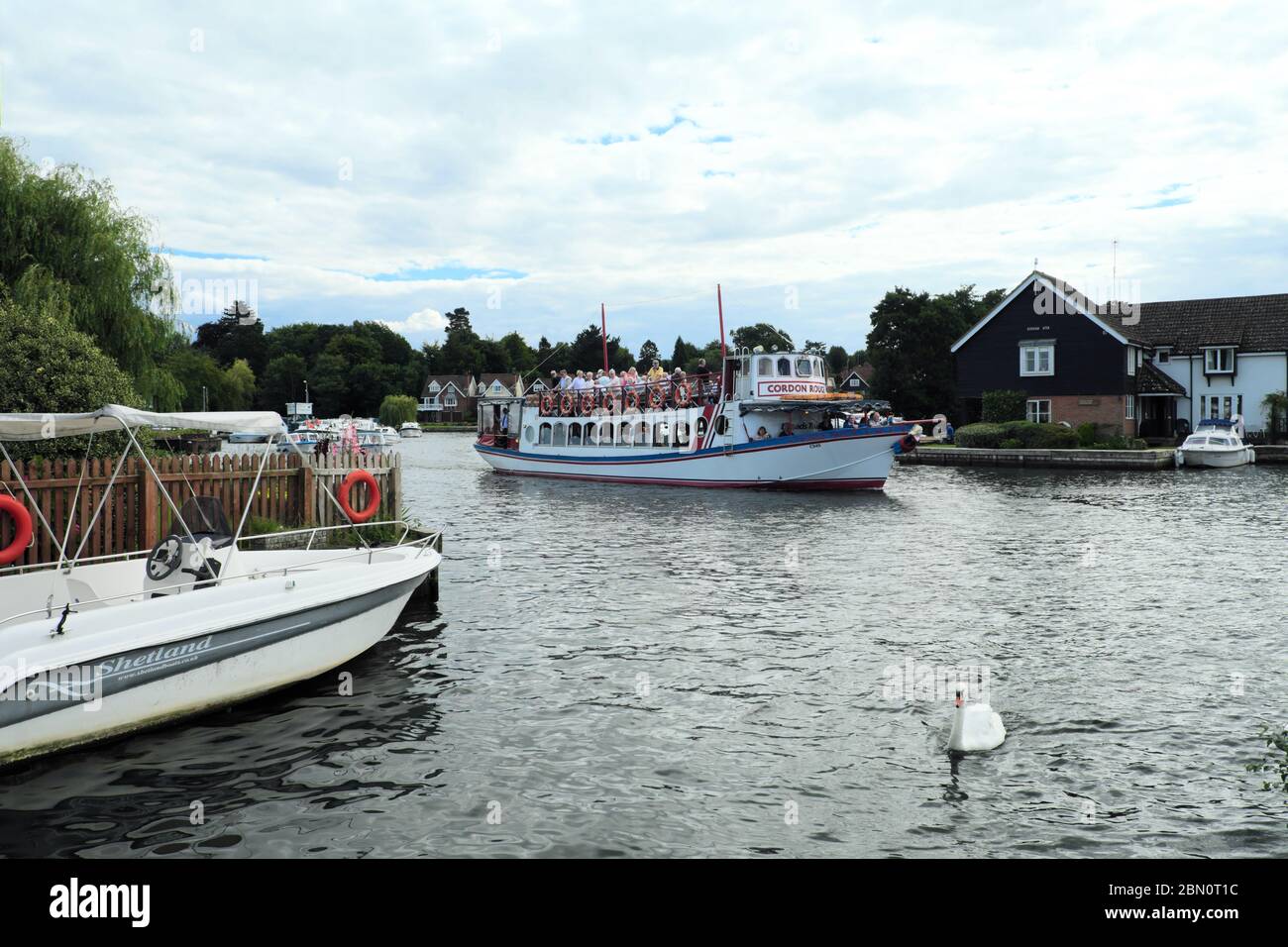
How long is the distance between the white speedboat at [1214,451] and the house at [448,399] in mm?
115931

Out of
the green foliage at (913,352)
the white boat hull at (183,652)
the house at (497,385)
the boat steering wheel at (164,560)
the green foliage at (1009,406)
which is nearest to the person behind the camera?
the white boat hull at (183,652)

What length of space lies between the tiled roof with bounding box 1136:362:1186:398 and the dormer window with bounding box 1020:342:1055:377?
17.6ft

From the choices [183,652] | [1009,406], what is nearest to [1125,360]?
[1009,406]

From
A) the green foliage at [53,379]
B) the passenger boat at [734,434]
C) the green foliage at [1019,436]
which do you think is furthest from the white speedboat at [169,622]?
the green foliage at [1019,436]

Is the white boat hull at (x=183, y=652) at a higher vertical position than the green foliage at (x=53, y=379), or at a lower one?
lower

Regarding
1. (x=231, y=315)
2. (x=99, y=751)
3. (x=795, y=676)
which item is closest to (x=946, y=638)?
(x=795, y=676)

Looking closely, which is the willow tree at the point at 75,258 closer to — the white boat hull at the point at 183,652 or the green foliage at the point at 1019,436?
the white boat hull at the point at 183,652

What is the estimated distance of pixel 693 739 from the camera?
9211 millimetres

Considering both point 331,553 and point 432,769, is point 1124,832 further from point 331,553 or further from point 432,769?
point 331,553

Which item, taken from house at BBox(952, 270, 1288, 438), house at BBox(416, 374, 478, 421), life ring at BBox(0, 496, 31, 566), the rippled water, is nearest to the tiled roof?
house at BBox(952, 270, 1288, 438)

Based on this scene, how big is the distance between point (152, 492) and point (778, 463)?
93.8 ft

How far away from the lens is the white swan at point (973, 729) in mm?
8711

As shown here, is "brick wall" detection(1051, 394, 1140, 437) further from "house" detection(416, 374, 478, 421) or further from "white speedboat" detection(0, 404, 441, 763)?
"house" detection(416, 374, 478, 421)

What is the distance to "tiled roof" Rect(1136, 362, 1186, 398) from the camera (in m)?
54.1
